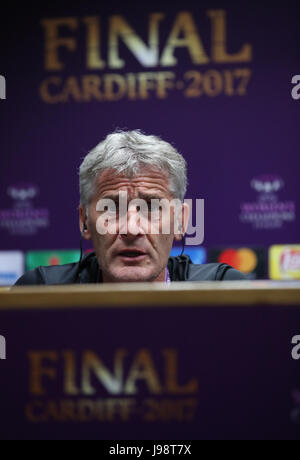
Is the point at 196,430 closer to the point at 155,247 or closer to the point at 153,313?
the point at 153,313

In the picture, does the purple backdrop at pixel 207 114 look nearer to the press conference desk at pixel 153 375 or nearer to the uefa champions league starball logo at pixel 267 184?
the uefa champions league starball logo at pixel 267 184

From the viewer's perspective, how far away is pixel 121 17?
222 centimetres

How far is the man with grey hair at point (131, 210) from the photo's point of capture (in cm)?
119

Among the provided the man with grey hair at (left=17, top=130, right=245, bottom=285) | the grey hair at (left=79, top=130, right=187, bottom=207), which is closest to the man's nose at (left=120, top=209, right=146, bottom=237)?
the man with grey hair at (left=17, top=130, right=245, bottom=285)

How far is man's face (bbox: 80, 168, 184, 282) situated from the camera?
3.87 ft

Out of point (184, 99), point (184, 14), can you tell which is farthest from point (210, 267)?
point (184, 14)

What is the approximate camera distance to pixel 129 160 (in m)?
1.26

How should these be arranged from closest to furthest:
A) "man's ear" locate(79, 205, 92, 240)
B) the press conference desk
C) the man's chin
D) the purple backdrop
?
the press conference desk, the man's chin, "man's ear" locate(79, 205, 92, 240), the purple backdrop

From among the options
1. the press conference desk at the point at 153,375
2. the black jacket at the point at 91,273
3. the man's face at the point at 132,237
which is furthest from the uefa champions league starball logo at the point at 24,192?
the press conference desk at the point at 153,375

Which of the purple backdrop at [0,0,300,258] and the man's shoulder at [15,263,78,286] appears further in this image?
the purple backdrop at [0,0,300,258]

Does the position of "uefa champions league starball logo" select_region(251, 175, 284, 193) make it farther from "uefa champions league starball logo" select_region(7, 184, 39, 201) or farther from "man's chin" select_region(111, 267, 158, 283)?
"man's chin" select_region(111, 267, 158, 283)

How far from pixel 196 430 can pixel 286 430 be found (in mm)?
112

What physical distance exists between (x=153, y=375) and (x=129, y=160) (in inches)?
31.1

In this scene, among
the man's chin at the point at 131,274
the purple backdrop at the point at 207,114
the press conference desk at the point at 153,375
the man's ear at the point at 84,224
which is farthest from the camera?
the purple backdrop at the point at 207,114
